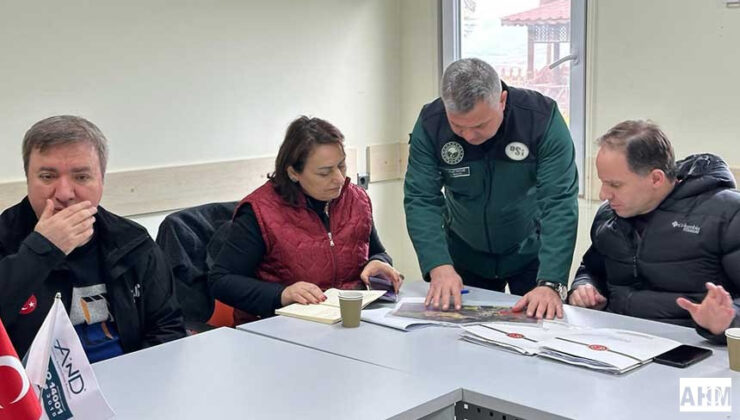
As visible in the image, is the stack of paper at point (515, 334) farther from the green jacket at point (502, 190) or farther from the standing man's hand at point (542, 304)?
the green jacket at point (502, 190)

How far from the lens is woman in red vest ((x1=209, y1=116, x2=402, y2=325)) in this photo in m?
2.72

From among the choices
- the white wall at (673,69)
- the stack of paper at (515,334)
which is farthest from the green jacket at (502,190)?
the white wall at (673,69)

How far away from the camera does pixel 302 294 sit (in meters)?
2.57

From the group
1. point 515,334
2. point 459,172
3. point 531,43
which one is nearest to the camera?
point 515,334

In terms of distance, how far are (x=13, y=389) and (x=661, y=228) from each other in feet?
5.70

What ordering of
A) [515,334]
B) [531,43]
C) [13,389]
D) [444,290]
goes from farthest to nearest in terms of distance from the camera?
1. [531,43]
2. [444,290]
3. [515,334]
4. [13,389]

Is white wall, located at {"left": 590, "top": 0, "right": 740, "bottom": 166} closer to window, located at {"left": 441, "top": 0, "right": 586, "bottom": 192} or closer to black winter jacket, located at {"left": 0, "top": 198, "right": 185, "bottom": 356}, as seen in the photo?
window, located at {"left": 441, "top": 0, "right": 586, "bottom": 192}

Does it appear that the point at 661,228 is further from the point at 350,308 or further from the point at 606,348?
the point at 350,308

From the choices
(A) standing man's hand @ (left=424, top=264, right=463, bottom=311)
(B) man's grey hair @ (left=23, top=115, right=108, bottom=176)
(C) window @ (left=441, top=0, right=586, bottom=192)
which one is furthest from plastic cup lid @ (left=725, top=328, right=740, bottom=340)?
(C) window @ (left=441, top=0, right=586, bottom=192)

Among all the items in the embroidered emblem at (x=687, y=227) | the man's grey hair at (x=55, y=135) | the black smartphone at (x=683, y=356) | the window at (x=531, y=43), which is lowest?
the black smartphone at (x=683, y=356)

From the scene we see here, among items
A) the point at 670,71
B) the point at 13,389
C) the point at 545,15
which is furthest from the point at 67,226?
the point at 545,15

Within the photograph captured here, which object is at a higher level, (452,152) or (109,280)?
(452,152)

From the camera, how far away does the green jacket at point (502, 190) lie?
2.66 metres
